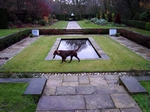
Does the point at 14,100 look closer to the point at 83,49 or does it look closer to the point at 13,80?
the point at 13,80

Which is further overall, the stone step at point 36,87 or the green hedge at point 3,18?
the green hedge at point 3,18

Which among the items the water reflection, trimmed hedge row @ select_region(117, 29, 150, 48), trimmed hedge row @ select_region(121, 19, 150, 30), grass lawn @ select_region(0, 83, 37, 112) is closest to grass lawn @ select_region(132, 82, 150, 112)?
grass lawn @ select_region(0, 83, 37, 112)

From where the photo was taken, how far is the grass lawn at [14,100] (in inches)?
116

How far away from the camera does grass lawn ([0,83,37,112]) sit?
116 inches

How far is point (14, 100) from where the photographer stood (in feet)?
10.6

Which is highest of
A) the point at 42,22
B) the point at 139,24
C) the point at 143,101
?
the point at 42,22

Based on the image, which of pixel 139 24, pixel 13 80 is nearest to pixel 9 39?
pixel 13 80

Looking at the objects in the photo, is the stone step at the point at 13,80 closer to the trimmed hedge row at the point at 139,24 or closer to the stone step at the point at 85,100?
the stone step at the point at 85,100

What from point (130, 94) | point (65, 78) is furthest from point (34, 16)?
point (130, 94)

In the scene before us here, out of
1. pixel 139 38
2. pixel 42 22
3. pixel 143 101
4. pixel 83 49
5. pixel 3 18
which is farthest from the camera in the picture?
pixel 42 22

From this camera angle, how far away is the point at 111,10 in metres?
31.7

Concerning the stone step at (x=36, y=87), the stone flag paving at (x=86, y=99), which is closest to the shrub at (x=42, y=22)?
Answer: the stone flag paving at (x=86, y=99)

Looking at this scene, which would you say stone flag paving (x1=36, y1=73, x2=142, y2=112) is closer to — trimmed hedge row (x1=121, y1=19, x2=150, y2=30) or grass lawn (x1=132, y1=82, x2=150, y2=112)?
grass lawn (x1=132, y1=82, x2=150, y2=112)

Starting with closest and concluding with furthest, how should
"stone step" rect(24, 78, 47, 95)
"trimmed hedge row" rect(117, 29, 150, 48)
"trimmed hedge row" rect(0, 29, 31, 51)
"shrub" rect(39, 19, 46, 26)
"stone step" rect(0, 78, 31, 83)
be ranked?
"stone step" rect(24, 78, 47, 95), "stone step" rect(0, 78, 31, 83), "trimmed hedge row" rect(0, 29, 31, 51), "trimmed hedge row" rect(117, 29, 150, 48), "shrub" rect(39, 19, 46, 26)
